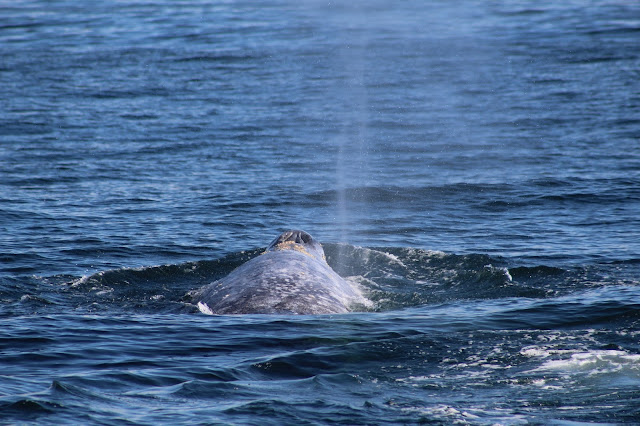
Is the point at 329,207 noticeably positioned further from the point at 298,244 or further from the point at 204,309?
the point at 204,309

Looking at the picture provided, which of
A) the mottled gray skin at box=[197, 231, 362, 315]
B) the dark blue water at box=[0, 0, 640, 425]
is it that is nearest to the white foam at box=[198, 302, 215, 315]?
the mottled gray skin at box=[197, 231, 362, 315]

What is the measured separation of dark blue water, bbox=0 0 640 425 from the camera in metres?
10.3

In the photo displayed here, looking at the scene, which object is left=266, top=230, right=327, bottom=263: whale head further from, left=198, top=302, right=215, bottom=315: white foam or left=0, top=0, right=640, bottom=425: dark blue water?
left=198, top=302, right=215, bottom=315: white foam

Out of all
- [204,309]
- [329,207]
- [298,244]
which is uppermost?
[298,244]

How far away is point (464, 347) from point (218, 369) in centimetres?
330

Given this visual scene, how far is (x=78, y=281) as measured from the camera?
1641 centimetres

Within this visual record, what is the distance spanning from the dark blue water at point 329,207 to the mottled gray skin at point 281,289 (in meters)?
0.43

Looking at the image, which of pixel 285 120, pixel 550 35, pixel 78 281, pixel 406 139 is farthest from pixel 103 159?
pixel 550 35

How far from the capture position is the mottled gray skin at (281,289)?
44.1 ft

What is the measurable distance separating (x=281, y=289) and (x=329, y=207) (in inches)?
423

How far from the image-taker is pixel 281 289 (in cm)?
1374

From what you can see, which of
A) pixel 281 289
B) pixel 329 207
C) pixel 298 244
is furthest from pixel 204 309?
pixel 329 207

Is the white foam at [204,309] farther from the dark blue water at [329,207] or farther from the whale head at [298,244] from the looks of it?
the whale head at [298,244]

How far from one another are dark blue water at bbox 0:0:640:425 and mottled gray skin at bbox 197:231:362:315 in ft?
1.43
